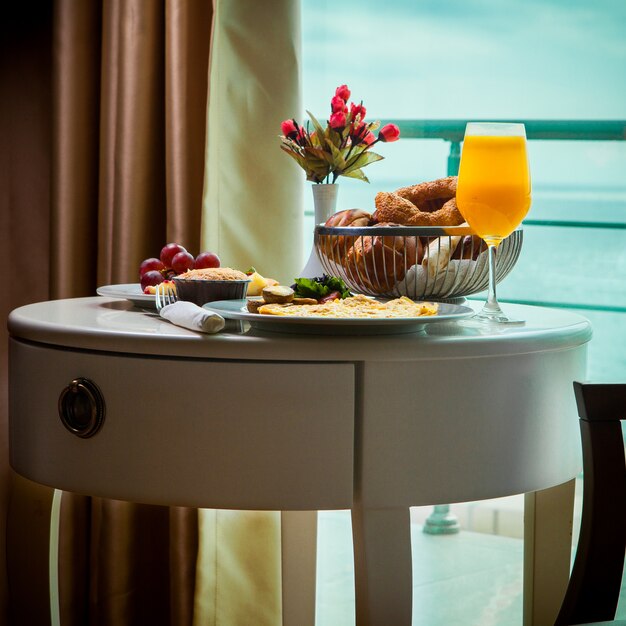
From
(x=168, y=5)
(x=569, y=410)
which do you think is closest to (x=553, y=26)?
(x=168, y=5)

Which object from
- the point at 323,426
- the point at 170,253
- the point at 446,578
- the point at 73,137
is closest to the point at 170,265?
the point at 170,253

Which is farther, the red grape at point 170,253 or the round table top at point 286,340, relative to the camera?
the red grape at point 170,253

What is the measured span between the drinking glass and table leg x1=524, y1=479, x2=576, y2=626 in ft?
0.78

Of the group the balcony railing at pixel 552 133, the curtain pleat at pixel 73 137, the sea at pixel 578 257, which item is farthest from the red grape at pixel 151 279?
the balcony railing at pixel 552 133

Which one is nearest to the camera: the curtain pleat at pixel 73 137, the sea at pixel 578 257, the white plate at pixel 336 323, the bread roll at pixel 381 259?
the white plate at pixel 336 323

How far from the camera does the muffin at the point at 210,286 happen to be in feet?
3.35

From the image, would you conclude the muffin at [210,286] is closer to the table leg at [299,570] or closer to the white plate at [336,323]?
the white plate at [336,323]

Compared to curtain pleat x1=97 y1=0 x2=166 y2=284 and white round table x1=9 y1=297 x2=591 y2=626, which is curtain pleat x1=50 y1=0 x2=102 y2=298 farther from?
white round table x1=9 y1=297 x2=591 y2=626

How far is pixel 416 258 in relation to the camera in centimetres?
108

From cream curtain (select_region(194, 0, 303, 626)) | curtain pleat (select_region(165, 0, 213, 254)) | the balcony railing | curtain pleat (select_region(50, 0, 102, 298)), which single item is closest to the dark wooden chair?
cream curtain (select_region(194, 0, 303, 626))

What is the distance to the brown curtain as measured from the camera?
5.40 feet

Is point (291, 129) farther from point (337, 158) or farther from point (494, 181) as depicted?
point (494, 181)

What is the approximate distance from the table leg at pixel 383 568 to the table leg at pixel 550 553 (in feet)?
0.95

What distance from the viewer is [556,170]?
1.90 meters
